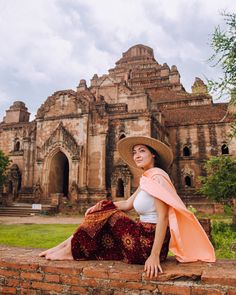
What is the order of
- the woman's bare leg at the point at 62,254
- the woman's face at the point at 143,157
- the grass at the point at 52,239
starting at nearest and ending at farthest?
the woman's bare leg at the point at 62,254, the woman's face at the point at 143,157, the grass at the point at 52,239

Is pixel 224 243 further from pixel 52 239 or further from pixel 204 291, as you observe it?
pixel 204 291

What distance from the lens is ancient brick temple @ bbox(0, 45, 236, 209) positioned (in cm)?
2048

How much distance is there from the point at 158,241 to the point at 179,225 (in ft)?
1.28

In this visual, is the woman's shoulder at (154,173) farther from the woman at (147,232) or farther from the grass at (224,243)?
the grass at (224,243)

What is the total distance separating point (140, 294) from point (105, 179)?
17536 millimetres

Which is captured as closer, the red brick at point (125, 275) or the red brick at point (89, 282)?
the red brick at point (125, 275)

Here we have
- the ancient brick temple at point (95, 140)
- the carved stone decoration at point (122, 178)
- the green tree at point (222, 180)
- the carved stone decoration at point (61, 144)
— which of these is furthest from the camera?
the carved stone decoration at point (61, 144)

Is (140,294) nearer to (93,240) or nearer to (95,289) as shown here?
(95,289)

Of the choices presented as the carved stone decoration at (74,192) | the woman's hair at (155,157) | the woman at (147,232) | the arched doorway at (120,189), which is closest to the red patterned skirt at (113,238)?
the woman at (147,232)

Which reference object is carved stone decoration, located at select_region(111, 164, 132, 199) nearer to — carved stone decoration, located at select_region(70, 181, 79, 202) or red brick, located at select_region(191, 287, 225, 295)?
carved stone decoration, located at select_region(70, 181, 79, 202)

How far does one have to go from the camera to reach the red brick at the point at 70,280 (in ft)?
10.5

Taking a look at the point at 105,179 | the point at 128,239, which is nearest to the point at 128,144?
the point at 128,239

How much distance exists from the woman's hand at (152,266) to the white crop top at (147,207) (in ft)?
1.38

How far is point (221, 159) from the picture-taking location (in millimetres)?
12562
